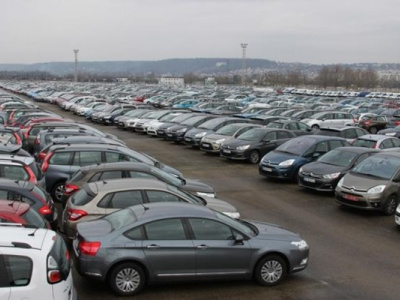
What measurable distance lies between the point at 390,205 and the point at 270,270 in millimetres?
6448

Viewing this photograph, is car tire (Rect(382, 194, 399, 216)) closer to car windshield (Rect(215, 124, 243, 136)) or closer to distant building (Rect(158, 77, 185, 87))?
car windshield (Rect(215, 124, 243, 136))

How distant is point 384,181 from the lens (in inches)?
537

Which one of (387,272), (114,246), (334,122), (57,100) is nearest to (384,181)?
(387,272)

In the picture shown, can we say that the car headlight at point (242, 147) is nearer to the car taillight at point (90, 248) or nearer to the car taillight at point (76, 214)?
the car taillight at point (76, 214)

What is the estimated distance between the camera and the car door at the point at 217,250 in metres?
8.02

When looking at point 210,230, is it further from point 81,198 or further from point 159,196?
point 81,198

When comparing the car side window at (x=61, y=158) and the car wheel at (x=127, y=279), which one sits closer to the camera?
the car wheel at (x=127, y=279)

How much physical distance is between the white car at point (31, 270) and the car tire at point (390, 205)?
9830mm

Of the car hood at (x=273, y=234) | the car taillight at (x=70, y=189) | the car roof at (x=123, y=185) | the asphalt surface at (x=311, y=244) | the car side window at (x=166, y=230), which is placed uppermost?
the car roof at (x=123, y=185)

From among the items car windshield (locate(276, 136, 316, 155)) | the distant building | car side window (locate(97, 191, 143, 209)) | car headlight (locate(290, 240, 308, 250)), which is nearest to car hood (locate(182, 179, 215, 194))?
car side window (locate(97, 191, 143, 209))

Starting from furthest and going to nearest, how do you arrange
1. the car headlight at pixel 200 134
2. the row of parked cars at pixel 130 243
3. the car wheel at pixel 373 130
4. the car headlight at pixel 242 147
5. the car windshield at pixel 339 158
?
the car wheel at pixel 373 130 < the car headlight at pixel 200 134 < the car headlight at pixel 242 147 < the car windshield at pixel 339 158 < the row of parked cars at pixel 130 243

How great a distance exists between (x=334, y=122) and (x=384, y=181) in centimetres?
1903

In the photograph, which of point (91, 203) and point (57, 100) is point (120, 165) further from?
point (57, 100)

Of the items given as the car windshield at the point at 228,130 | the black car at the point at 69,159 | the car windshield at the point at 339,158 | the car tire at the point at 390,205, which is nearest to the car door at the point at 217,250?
the black car at the point at 69,159
